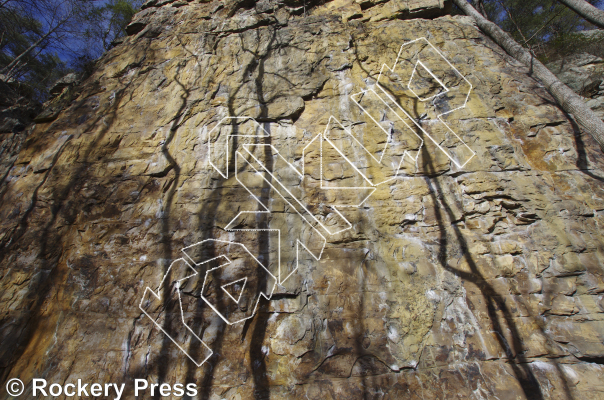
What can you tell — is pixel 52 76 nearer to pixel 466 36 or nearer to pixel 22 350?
pixel 22 350

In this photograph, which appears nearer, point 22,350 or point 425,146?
point 22,350

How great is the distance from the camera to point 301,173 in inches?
123

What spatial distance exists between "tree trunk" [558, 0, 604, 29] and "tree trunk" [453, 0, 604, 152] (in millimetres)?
634

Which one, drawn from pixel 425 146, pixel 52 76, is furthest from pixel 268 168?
pixel 52 76

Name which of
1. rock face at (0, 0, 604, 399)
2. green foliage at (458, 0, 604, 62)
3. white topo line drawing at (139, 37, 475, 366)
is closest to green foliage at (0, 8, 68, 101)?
rock face at (0, 0, 604, 399)

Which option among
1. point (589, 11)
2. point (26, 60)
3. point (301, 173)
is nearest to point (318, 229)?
point (301, 173)

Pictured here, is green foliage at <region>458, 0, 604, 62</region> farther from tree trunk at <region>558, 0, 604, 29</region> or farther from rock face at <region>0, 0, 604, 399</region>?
rock face at <region>0, 0, 604, 399</region>

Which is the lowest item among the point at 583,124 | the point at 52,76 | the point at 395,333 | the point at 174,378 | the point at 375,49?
the point at 395,333

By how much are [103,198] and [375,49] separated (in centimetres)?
386

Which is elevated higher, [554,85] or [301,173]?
[301,173]

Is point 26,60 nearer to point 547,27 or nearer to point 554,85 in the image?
point 554,85

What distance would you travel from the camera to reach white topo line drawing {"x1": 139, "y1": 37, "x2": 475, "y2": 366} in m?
2.67

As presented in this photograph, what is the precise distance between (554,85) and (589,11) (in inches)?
42.0

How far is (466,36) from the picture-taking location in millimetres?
3750
